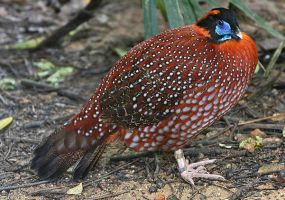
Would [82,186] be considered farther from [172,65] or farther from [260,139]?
[260,139]

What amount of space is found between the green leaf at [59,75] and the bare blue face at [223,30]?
2433 mm

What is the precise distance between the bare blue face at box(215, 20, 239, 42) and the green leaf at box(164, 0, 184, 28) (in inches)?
29.6

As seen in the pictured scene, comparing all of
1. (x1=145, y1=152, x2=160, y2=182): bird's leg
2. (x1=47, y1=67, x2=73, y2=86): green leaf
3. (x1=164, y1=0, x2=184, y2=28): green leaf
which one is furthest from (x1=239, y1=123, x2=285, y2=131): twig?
(x1=47, y1=67, x2=73, y2=86): green leaf

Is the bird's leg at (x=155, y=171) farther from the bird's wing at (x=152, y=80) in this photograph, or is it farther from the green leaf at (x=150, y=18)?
the green leaf at (x=150, y=18)

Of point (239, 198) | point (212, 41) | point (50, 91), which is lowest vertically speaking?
point (239, 198)

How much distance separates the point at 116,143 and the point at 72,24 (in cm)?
242

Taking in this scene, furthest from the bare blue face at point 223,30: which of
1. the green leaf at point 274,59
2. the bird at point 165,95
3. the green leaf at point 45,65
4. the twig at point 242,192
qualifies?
the green leaf at point 45,65

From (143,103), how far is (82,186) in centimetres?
75

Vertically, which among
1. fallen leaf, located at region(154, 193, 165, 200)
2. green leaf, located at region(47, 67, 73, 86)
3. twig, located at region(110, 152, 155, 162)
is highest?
green leaf, located at region(47, 67, 73, 86)

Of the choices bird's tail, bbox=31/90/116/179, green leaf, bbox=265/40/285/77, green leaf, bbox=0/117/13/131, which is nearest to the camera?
bird's tail, bbox=31/90/116/179

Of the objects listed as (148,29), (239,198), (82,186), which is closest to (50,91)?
(148,29)

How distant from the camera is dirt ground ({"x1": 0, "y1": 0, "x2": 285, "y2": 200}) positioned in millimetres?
4047

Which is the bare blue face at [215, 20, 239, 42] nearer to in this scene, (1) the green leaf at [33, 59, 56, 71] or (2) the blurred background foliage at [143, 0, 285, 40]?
(2) the blurred background foliage at [143, 0, 285, 40]

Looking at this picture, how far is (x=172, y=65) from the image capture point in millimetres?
3867
